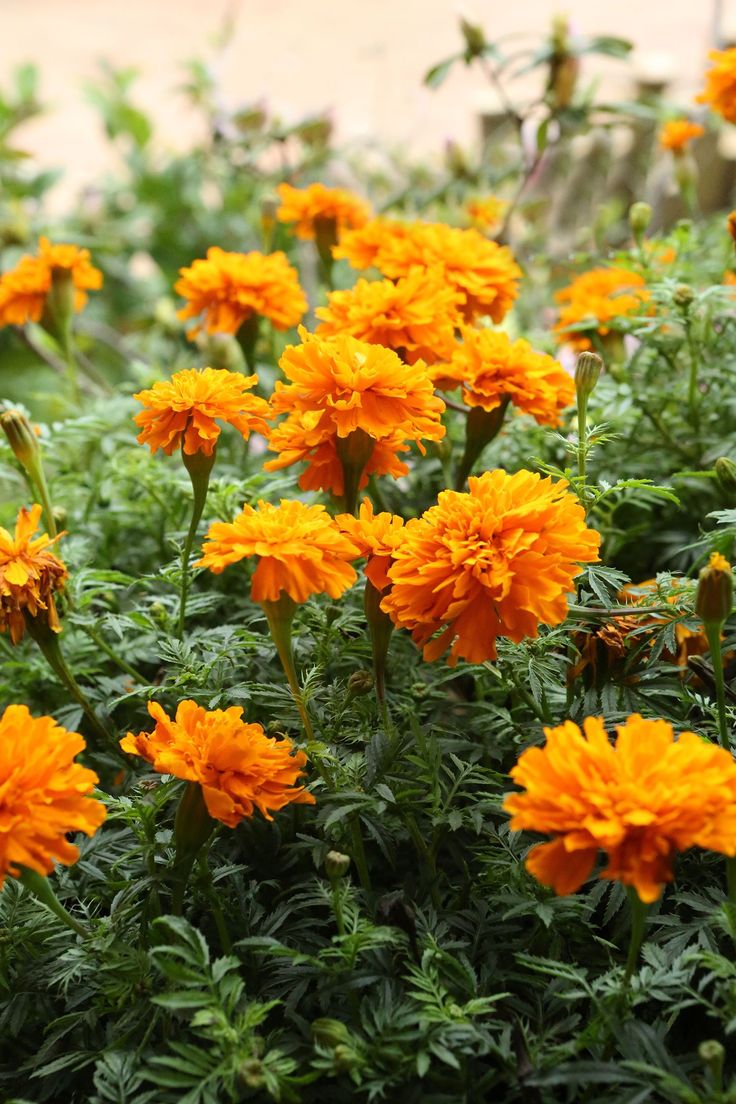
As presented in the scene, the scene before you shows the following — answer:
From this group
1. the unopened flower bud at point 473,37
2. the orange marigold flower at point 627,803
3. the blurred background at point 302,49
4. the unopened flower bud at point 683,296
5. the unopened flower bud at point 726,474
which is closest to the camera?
the orange marigold flower at point 627,803

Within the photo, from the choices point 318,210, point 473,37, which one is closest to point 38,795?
point 318,210

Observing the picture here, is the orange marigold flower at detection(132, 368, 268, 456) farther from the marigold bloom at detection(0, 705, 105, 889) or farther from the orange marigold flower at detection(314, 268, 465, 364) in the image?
the marigold bloom at detection(0, 705, 105, 889)

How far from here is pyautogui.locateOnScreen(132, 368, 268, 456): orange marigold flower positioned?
2.49 feet

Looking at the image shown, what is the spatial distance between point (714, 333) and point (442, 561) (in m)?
0.54

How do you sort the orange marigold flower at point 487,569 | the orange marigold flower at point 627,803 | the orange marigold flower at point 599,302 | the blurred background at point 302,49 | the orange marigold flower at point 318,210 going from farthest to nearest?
the blurred background at point 302,49 < the orange marigold flower at point 318,210 < the orange marigold flower at point 599,302 < the orange marigold flower at point 487,569 < the orange marigold flower at point 627,803

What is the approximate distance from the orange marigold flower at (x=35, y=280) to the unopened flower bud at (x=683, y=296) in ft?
1.87

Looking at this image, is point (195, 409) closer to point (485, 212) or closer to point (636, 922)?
point (636, 922)

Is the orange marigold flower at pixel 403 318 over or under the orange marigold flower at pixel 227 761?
over

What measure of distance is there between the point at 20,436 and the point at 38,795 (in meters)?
0.35

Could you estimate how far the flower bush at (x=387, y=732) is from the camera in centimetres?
60

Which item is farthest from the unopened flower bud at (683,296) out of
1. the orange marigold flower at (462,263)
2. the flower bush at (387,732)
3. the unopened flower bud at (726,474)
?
the unopened flower bud at (726,474)

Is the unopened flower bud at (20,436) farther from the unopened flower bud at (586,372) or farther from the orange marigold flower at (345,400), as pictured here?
the unopened flower bud at (586,372)

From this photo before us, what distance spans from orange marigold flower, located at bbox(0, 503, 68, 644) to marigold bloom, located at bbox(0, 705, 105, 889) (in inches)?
5.7

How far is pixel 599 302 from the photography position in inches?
43.9
